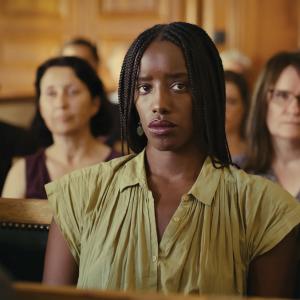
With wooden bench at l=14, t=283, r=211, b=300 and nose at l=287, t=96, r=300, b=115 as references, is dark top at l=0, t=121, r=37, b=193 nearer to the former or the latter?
nose at l=287, t=96, r=300, b=115

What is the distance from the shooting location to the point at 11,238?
1.64 meters

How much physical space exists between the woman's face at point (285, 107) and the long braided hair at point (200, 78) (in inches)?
38.1

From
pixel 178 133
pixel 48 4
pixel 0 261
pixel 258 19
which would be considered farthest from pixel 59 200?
pixel 48 4

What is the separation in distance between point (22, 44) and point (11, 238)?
4715 mm

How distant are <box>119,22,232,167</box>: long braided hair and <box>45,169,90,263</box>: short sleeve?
0.17 metres

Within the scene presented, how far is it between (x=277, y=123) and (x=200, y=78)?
1.09 m

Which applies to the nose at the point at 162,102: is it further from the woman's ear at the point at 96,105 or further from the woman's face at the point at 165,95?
the woman's ear at the point at 96,105

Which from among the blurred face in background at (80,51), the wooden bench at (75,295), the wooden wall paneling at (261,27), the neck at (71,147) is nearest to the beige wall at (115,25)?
the wooden wall paneling at (261,27)

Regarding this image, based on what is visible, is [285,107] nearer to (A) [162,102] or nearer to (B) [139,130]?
(B) [139,130]

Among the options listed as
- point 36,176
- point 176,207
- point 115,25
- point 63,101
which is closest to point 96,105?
point 63,101

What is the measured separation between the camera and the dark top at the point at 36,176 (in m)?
2.34

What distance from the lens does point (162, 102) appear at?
50.0 inches

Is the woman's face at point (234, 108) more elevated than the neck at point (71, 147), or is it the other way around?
the woman's face at point (234, 108)

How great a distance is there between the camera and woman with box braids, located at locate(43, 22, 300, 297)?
126 centimetres
